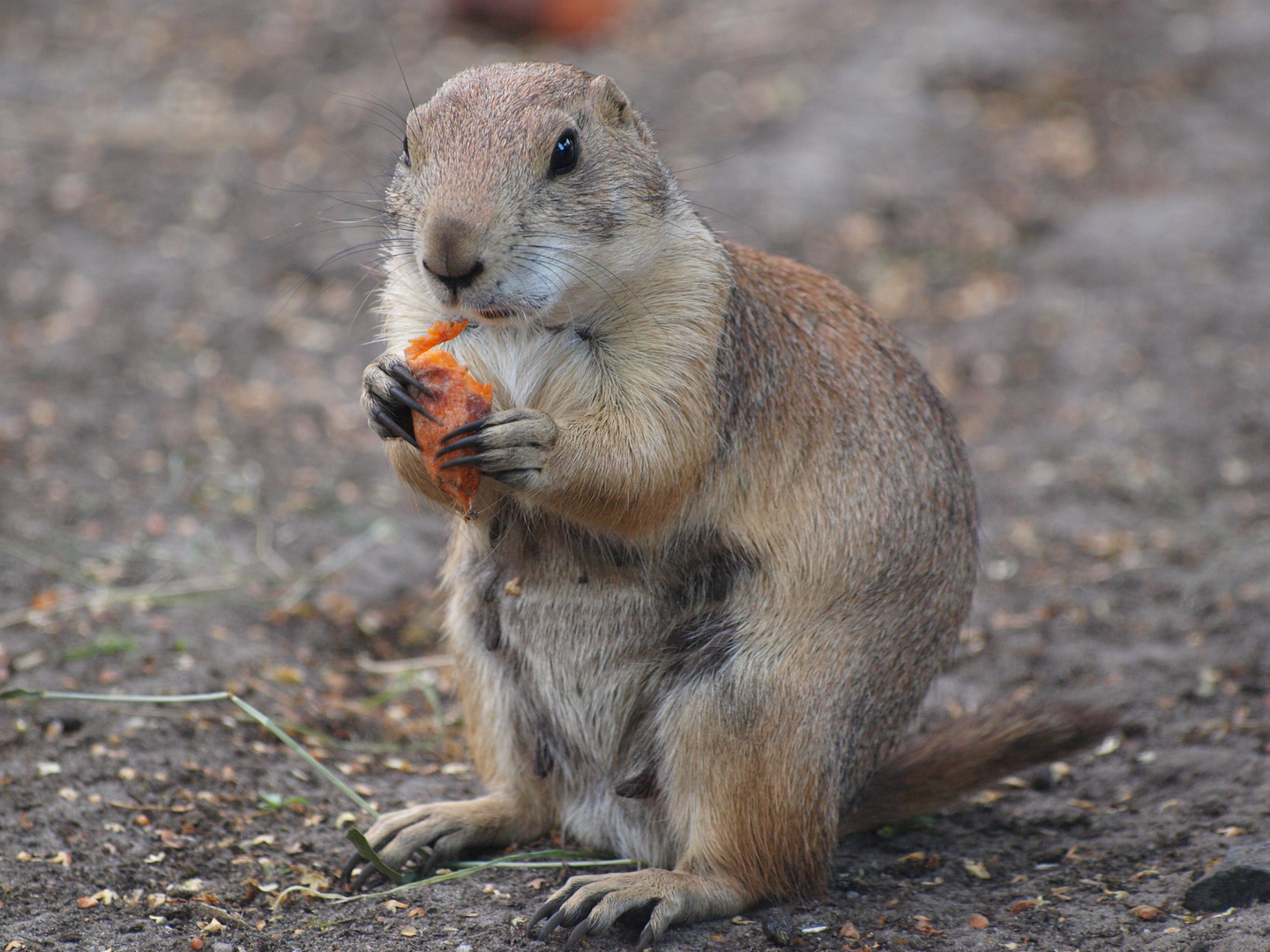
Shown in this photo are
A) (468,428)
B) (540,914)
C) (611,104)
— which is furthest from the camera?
(611,104)

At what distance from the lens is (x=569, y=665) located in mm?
3721

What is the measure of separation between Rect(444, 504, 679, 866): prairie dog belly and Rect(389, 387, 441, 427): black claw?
489mm

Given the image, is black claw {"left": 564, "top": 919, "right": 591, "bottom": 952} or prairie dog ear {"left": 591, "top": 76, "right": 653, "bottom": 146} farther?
prairie dog ear {"left": 591, "top": 76, "right": 653, "bottom": 146}

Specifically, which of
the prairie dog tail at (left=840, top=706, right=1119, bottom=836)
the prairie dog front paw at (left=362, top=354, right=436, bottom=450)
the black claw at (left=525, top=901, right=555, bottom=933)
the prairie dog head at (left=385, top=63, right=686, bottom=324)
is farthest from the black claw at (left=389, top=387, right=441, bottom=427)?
the prairie dog tail at (left=840, top=706, right=1119, bottom=836)

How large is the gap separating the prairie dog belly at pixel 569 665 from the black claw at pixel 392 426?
43cm

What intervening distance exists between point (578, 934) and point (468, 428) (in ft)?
4.21

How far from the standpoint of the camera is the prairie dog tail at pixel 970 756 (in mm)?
3869

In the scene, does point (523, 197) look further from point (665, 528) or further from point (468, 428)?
point (665, 528)

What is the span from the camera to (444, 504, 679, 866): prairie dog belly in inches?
144

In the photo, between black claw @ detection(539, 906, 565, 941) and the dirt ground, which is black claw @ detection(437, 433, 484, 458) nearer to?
the dirt ground

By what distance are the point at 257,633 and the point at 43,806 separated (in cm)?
137

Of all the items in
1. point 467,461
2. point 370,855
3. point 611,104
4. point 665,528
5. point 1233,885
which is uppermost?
point 611,104

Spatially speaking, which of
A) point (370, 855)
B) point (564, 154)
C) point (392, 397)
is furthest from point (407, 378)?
point (370, 855)

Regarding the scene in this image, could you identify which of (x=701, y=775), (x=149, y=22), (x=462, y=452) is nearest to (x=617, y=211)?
(x=462, y=452)
